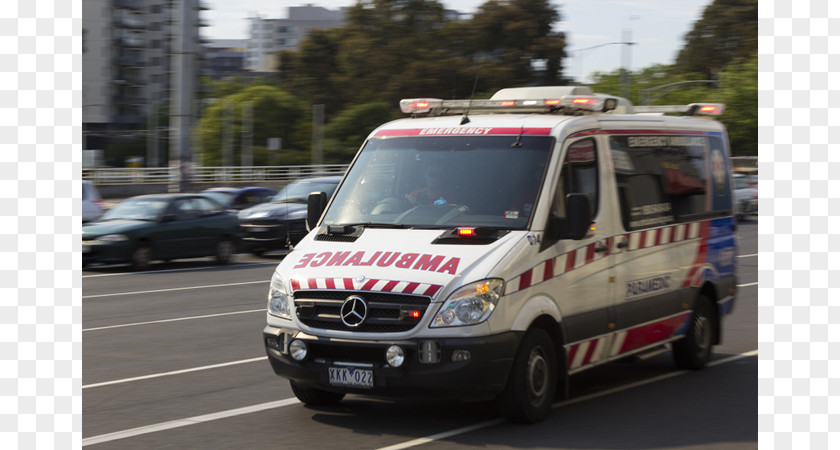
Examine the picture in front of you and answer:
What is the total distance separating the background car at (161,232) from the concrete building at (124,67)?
77295 mm

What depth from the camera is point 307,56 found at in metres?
104

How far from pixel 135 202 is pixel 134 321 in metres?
9.51

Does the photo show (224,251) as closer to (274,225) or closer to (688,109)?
(274,225)

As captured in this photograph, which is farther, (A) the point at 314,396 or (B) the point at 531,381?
(A) the point at 314,396

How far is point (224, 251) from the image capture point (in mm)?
23453

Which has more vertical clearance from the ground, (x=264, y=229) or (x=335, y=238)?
(x=335, y=238)

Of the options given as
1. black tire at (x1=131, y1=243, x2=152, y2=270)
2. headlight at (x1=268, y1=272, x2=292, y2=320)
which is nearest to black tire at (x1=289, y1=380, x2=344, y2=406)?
headlight at (x1=268, y1=272, x2=292, y2=320)

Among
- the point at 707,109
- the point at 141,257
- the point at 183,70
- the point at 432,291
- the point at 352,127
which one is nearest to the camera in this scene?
the point at 432,291

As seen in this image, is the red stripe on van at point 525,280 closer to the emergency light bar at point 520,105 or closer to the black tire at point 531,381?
the black tire at point 531,381

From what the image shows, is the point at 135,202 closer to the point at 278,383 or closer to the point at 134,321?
the point at 134,321

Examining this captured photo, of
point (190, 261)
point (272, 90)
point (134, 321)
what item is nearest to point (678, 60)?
point (272, 90)

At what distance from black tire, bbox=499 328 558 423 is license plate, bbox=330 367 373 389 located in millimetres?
893

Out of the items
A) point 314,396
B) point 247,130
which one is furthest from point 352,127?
point 314,396

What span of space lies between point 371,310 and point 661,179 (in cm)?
350
